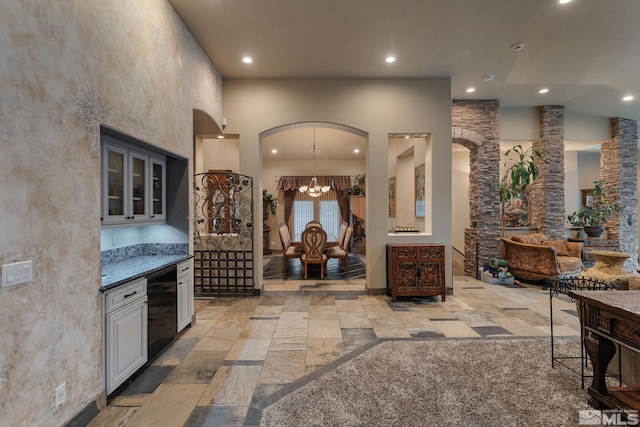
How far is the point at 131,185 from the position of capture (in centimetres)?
262

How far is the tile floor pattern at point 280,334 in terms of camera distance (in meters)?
2.01

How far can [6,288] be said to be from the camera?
140 cm

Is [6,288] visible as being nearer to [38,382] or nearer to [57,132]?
[38,382]

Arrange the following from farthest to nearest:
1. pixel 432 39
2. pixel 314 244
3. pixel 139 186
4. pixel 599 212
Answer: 1. pixel 599 212
2. pixel 314 244
3. pixel 432 39
4. pixel 139 186

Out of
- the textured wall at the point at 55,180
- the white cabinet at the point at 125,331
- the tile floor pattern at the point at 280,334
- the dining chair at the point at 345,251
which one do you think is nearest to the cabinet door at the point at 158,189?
the textured wall at the point at 55,180

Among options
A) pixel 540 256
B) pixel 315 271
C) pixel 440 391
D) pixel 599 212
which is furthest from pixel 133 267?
pixel 599 212

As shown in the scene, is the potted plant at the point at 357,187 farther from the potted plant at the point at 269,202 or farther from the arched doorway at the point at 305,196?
the potted plant at the point at 269,202

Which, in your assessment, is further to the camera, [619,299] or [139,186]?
[139,186]

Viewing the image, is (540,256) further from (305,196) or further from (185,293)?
(305,196)

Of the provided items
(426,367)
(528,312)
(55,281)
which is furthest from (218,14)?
(528,312)

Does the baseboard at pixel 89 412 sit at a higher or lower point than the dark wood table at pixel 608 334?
lower

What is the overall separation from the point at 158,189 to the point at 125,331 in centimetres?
157

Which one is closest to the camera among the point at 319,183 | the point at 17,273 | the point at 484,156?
the point at 17,273

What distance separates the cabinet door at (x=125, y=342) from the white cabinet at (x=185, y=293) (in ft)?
2.03
